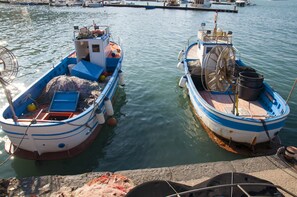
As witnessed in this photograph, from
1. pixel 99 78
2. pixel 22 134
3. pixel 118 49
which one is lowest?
pixel 22 134

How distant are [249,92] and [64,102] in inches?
356

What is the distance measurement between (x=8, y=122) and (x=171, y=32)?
3016cm

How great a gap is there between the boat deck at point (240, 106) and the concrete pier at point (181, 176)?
3529 mm

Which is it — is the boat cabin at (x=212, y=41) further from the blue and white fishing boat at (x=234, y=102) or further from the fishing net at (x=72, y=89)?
the fishing net at (x=72, y=89)

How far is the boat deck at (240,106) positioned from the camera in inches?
413

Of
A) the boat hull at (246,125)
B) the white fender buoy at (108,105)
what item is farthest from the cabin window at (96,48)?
the boat hull at (246,125)

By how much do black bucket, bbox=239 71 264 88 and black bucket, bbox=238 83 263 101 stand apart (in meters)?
0.15

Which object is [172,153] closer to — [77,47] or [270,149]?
[270,149]

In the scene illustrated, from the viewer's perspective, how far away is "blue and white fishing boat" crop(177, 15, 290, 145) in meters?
9.01

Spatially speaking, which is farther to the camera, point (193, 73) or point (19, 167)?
point (193, 73)

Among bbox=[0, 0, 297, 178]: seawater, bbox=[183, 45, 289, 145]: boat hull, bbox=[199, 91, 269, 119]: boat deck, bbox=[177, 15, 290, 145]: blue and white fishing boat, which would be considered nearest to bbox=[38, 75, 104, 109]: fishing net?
bbox=[0, 0, 297, 178]: seawater

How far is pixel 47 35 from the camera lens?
31609 millimetres

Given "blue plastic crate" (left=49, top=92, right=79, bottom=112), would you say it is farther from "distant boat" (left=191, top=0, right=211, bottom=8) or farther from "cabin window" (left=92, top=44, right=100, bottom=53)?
"distant boat" (left=191, top=0, right=211, bottom=8)

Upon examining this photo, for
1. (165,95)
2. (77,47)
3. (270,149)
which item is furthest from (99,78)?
(270,149)
